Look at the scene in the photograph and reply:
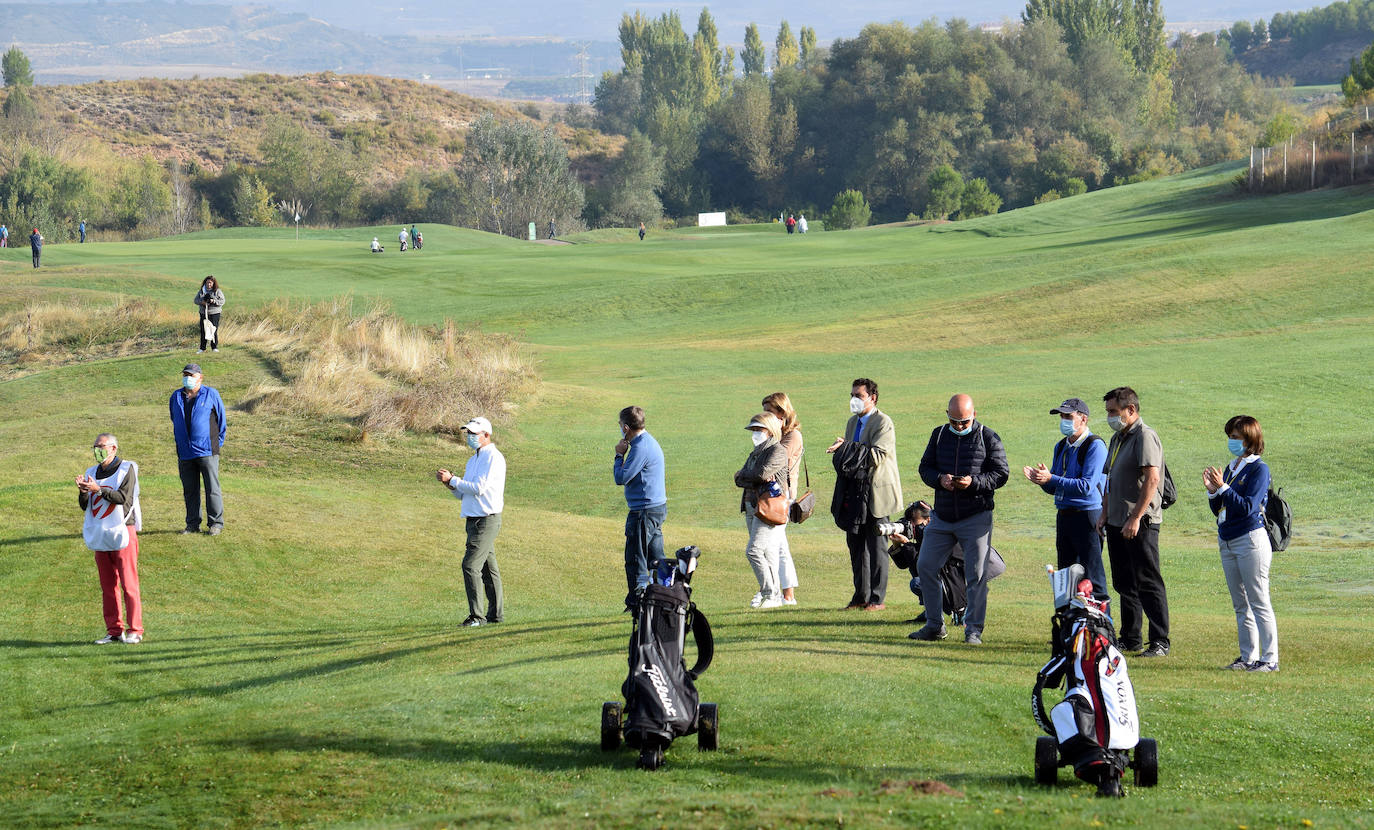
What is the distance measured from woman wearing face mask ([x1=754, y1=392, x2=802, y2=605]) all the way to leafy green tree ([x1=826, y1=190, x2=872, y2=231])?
9348 cm

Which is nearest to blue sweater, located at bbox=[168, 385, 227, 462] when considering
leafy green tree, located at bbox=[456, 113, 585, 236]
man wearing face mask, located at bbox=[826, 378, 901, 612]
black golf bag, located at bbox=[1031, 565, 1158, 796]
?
man wearing face mask, located at bbox=[826, 378, 901, 612]

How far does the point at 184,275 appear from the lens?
47812mm

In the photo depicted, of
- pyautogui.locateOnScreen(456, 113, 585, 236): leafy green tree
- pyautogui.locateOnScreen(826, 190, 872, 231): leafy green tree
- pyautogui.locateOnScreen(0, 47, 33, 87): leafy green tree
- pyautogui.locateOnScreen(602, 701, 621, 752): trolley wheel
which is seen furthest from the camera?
pyautogui.locateOnScreen(0, 47, 33, 87): leafy green tree

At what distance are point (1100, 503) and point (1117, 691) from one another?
402 centimetres

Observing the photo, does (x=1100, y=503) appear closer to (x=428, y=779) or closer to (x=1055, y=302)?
(x=428, y=779)

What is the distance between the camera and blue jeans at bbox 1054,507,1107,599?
1111 centimetres

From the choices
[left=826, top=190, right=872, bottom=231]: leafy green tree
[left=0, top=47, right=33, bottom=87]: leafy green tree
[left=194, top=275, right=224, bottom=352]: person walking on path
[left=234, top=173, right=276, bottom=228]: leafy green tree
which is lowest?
[left=194, top=275, right=224, bottom=352]: person walking on path

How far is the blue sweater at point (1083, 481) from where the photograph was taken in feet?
36.0

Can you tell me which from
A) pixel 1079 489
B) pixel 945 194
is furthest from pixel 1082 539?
pixel 945 194

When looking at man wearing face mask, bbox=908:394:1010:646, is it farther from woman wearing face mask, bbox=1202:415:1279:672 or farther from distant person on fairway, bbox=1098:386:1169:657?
woman wearing face mask, bbox=1202:415:1279:672

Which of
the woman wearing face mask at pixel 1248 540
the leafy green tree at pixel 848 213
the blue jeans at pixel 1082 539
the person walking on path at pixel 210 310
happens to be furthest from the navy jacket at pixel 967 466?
the leafy green tree at pixel 848 213

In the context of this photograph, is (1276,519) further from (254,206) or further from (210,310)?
(254,206)

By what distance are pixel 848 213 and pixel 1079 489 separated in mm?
96846

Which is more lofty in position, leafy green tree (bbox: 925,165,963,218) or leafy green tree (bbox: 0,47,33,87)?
leafy green tree (bbox: 0,47,33,87)
